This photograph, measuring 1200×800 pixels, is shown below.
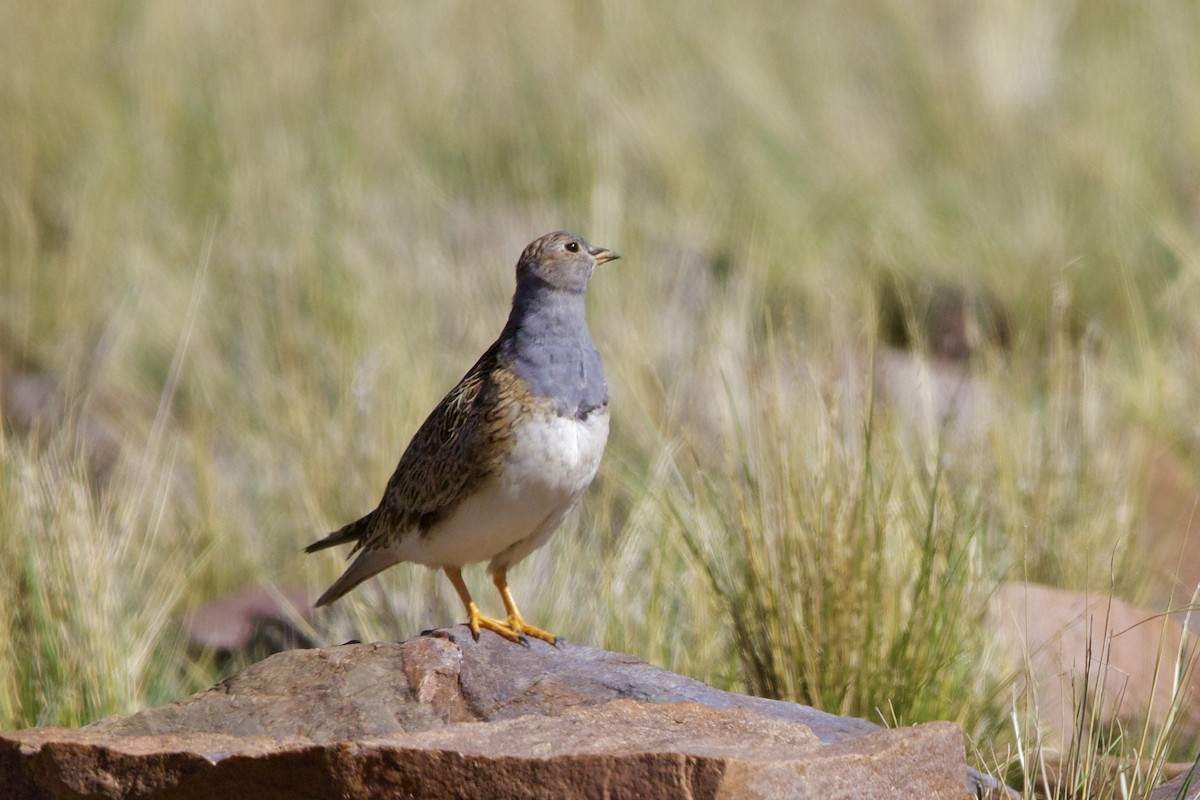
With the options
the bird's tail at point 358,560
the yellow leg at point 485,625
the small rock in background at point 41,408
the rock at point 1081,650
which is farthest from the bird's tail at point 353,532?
the small rock in background at point 41,408

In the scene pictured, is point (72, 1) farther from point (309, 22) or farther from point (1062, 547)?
point (1062, 547)

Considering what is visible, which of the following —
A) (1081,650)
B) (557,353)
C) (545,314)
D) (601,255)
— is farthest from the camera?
(1081,650)

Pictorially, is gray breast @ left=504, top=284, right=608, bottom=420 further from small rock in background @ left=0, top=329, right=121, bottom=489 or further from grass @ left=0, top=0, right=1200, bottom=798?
small rock in background @ left=0, top=329, right=121, bottom=489

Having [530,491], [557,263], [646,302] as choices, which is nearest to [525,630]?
[530,491]

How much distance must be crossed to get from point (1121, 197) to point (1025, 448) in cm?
372

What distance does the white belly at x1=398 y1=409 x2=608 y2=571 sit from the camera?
188 inches

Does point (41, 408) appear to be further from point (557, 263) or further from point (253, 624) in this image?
point (557, 263)

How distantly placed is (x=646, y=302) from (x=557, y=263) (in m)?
3.41

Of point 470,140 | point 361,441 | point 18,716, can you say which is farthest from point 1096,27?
point 18,716

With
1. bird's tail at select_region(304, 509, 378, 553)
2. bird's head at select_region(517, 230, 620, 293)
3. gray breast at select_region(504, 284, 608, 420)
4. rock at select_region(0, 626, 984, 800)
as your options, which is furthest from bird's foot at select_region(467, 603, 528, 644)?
bird's head at select_region(517, 230, 620, 293)

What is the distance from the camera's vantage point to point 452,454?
497cm

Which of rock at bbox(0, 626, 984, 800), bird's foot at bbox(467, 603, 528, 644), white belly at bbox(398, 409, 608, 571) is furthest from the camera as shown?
white belly at bbox(398, 409, 608, 571)

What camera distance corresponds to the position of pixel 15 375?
9.25 metres

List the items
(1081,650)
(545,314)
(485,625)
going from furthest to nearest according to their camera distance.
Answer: (1081,650) → (545,314) → (485,625)
